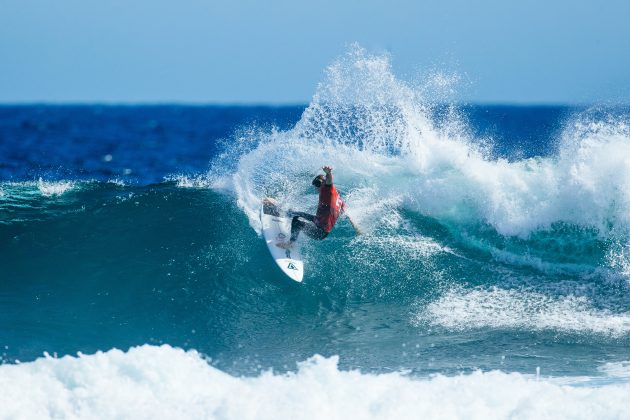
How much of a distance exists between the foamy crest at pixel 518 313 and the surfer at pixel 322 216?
196 centimetres

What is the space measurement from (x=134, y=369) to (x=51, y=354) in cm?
184

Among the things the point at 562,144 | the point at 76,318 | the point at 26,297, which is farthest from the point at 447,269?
the point at 26,297

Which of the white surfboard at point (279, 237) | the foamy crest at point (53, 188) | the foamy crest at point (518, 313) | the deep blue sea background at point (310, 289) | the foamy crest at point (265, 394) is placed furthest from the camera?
the foamy crest at point (53, 188)

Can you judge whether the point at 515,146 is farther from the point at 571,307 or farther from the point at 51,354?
the point at 51,354

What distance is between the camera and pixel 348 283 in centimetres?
1058

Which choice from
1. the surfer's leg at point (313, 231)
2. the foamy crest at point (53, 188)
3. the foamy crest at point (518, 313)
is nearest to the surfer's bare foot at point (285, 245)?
the surfer's leg at point (313, 231)

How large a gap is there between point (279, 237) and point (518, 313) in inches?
151

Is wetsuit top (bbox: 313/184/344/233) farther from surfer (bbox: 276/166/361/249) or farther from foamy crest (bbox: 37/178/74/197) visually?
foamy crest (bbox: 37/178/74/197)

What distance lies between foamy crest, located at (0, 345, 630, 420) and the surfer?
3453mm

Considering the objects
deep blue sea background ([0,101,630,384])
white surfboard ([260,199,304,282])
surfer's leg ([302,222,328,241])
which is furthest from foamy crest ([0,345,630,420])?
surfer's leg ([302,222,328,241])

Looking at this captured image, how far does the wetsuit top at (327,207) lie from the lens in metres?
10.5

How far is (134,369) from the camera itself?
7.07m

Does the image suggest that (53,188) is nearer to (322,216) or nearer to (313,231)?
(313,231)

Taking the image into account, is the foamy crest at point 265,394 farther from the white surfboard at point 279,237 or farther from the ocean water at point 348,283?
the white surfboard at point 279,237
